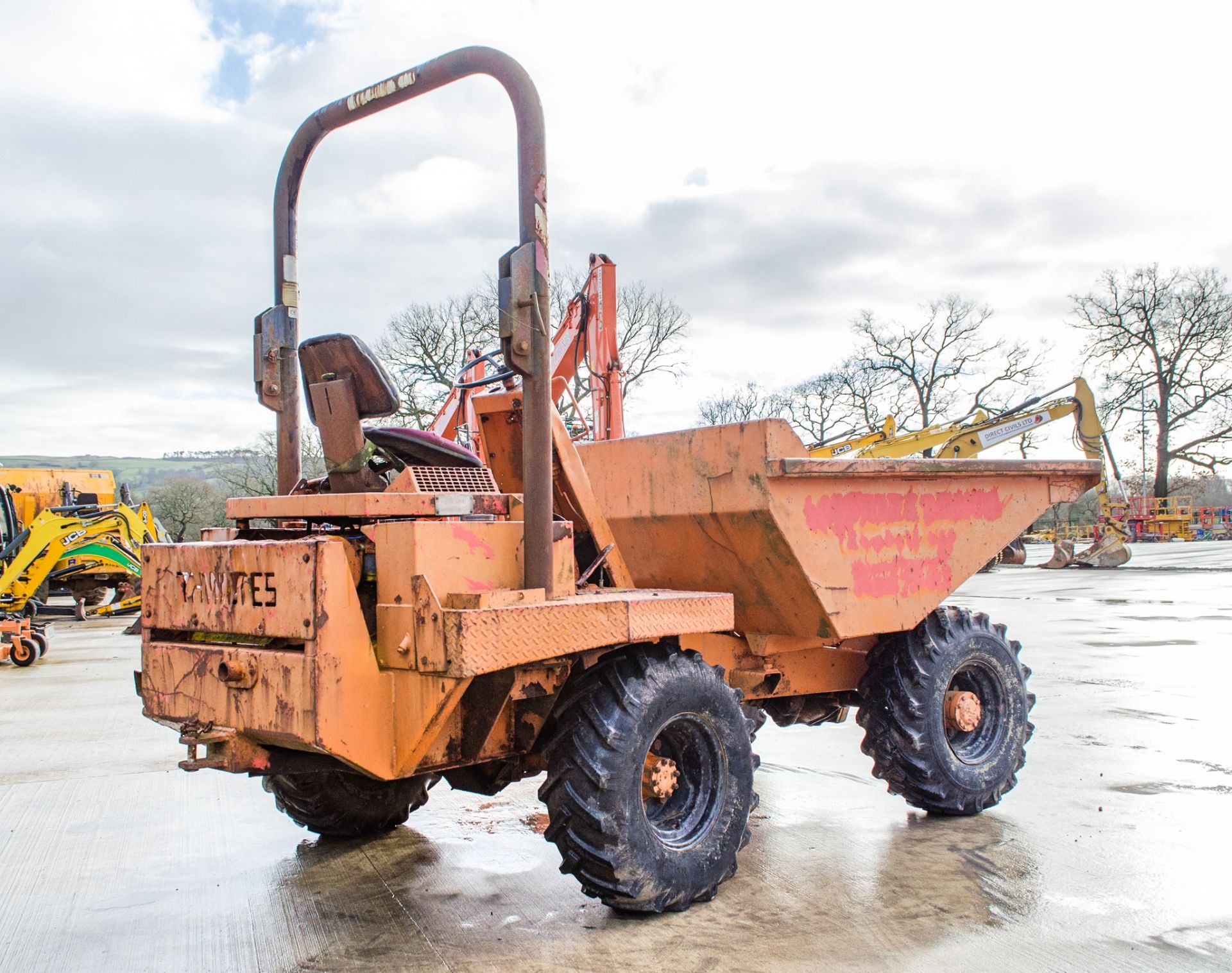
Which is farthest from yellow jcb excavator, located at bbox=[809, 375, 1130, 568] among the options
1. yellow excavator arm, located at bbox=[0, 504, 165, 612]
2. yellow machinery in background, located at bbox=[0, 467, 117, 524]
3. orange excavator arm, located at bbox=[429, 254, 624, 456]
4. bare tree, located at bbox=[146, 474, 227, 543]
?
bare tree, located at bbox=[146, 474, 227, 543]

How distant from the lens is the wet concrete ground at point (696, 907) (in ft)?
11.2

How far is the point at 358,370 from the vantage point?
3439 millimetres

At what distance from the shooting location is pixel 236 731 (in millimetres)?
3504

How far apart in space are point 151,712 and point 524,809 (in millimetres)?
1980

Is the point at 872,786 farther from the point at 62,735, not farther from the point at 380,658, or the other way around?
the point at 62,735

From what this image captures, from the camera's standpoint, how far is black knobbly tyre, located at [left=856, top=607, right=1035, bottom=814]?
486 centimetres

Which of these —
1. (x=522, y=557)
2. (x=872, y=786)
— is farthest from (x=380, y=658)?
(x=872, y=786)

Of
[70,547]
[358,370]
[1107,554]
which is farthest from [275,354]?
[1107,554]

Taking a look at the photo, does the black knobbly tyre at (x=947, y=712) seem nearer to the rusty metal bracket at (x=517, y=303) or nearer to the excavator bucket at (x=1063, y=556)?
the rusty metal bracket at (x=517, y=303)

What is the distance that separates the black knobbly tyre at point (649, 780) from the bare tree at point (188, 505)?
34.0m

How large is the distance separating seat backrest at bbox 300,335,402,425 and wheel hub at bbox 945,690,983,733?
3124 mm

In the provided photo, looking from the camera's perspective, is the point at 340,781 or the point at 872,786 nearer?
the point at 340,781

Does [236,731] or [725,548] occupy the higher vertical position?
[725,548]

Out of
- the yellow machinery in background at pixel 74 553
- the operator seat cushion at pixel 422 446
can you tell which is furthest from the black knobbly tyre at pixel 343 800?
the yellow machinery in background at pixel 74 553
